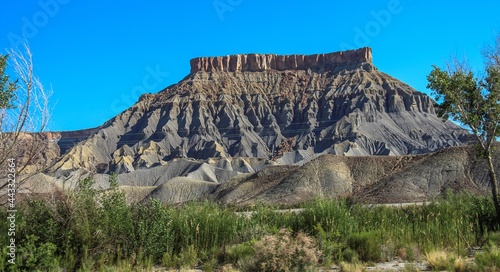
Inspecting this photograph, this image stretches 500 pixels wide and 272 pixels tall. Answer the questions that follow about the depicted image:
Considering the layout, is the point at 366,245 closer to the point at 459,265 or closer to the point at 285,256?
the point at 459,265

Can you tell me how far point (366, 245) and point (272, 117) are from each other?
15312 centimetres

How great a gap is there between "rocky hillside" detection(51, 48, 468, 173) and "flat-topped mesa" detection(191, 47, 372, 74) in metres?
0.37

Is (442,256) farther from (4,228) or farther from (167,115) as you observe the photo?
(167,115)

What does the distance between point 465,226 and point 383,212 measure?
2.62m

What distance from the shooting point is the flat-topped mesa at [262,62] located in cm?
19250

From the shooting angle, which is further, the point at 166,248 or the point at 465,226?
the point at 465,226

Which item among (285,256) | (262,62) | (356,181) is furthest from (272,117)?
(285,256)

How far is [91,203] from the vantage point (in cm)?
1153

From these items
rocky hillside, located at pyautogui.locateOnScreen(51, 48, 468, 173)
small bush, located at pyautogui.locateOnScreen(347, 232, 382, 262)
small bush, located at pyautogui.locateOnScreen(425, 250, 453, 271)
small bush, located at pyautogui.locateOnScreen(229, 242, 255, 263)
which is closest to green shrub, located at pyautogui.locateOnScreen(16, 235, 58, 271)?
small bush, located at pyautogui.locateOnScreen(229, 242, 255, 263)

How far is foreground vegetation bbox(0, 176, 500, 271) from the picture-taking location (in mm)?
10008

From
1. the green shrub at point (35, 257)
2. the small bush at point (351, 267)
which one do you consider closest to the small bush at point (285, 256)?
the small bush at point (351, 267)

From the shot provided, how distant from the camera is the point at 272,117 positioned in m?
165

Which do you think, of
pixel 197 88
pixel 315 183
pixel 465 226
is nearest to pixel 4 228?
pixel 465 226

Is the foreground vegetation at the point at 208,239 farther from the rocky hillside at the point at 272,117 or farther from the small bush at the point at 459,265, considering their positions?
the rocky hillside at the point at 272,117
